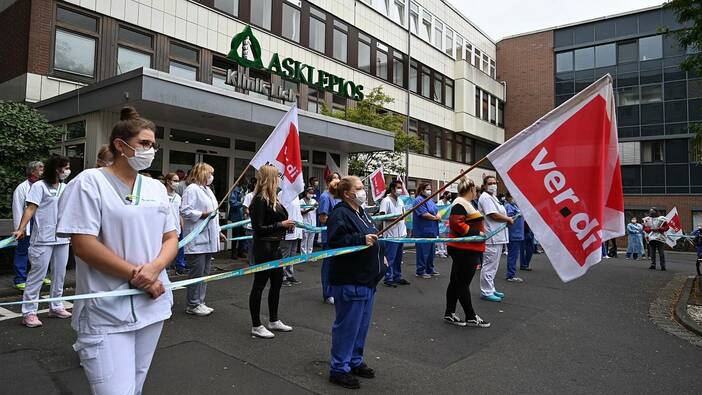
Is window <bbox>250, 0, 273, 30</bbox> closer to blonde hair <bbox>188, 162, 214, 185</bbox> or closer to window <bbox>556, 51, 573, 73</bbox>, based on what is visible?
blonde hair <bbox>188, 162, 214, 185</bbox>

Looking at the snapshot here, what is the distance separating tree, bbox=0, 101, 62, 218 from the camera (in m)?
9.80

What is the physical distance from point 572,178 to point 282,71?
16.0m

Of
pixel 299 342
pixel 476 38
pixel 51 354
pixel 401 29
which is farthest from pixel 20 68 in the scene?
pixel 476 38

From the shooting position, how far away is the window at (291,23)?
65.2 feet

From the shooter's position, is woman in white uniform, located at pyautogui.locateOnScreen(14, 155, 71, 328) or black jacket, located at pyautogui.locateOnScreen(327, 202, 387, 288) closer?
black jacket, located at pyautogui.locateOnScreen(327, 202, 387, 288)

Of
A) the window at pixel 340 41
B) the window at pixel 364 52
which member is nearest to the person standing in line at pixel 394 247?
the window at pixel 340 41

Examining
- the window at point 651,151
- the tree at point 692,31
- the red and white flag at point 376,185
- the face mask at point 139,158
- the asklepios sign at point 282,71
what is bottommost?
the face mask at point 139,158

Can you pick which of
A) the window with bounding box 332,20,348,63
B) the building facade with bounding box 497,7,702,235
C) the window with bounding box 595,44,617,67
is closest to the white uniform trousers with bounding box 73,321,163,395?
the window with bounding box 332,20,348,63

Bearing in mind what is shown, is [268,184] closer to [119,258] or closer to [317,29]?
[119,258]

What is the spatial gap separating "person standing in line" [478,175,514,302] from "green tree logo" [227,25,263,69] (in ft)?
37.5

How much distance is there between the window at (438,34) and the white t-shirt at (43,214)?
95.5 feet

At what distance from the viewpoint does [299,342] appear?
5.02 m

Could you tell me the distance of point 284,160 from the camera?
627 centimetres

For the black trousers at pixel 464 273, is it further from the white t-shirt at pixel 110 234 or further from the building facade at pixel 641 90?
the building facade at pixel 641 90
